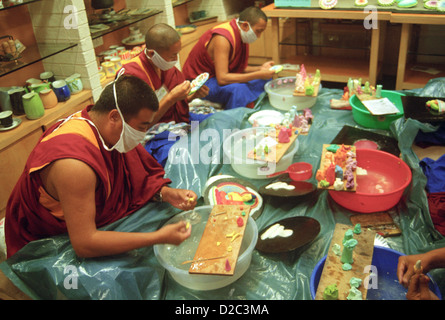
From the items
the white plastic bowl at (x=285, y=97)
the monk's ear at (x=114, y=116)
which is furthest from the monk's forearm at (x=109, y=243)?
the white plastic bowl at (x=285, y=97)

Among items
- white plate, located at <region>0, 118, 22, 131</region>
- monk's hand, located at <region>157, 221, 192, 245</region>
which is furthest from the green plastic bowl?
white plate, located at <region>0, 118, 22, 131</region>

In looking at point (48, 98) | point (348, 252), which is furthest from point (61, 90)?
Result: point (348, 252)

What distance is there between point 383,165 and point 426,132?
0.35 meters

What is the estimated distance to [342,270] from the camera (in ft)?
4.65

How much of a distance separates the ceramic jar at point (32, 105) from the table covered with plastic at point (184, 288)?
1050 millimetres

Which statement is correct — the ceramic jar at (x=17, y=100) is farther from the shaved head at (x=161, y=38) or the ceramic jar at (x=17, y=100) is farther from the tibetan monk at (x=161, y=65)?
the shaved head at (x=161, y=38)

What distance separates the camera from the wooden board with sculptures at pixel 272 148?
211cm

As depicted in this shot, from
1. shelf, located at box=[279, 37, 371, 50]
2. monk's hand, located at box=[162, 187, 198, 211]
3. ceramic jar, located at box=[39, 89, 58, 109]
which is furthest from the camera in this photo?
shelf, located at box=[279, 37, 371, 50]

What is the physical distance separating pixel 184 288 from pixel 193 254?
0.16 meters

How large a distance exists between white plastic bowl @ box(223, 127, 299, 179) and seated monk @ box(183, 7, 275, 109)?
0.65 m

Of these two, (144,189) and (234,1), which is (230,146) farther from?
(234,1)

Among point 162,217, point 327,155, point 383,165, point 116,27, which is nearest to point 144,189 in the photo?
point 162,217

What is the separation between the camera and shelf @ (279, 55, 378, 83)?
12.4 ft

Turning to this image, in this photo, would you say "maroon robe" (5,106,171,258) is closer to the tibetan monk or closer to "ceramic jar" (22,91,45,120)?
the tibetan monk
